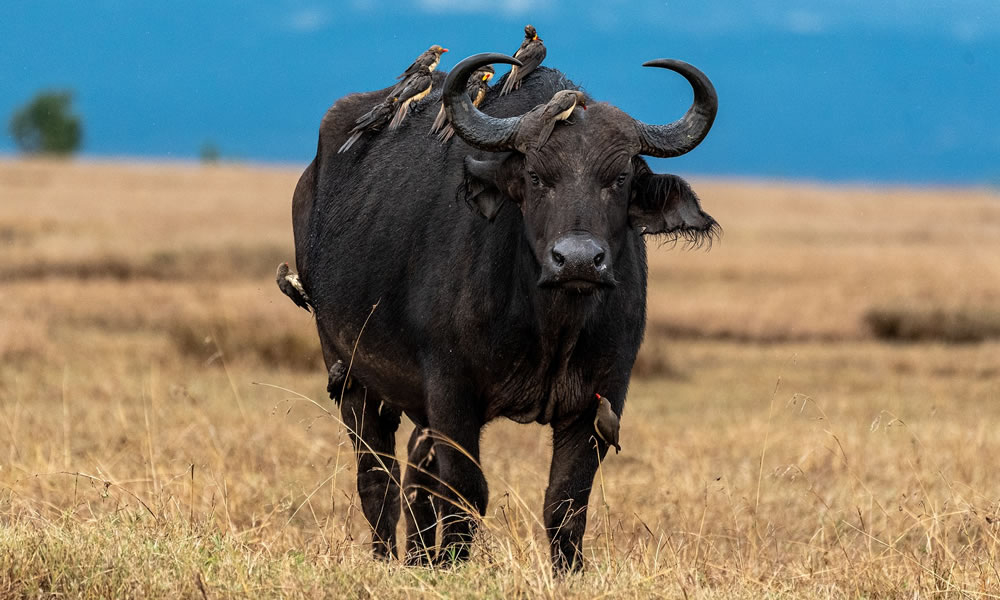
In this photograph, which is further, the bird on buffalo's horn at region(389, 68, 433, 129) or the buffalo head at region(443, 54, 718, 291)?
the bird on buffalo's horn at region(389, 68, 433, 129)

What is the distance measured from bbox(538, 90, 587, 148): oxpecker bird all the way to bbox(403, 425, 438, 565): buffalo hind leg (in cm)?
163

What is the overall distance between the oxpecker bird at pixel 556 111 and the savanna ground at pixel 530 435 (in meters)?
1.56

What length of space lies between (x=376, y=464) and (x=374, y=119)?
191 centimetres

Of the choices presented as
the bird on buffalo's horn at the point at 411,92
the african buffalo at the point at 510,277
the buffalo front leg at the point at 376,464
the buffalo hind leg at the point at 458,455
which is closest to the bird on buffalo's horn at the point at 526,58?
the african buffalo at the point at 510,277

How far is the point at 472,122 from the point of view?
223 inches

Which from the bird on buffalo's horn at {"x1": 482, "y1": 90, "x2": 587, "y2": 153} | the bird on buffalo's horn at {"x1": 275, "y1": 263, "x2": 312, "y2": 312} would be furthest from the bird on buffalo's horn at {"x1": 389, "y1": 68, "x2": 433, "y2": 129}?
the bird on buffalo's horn at {"x1": 482, "y1": 90, "x2": 587, "y2": 153}

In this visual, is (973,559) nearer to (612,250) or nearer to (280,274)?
(612,250)

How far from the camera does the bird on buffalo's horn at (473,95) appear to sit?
260 inches

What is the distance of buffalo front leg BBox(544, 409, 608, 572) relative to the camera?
589 centimetres

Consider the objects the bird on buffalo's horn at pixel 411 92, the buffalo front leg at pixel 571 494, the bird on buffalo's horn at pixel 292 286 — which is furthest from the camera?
the bird on buffalo's horn at pixel 292 286

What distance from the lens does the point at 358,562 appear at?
5.38 metres

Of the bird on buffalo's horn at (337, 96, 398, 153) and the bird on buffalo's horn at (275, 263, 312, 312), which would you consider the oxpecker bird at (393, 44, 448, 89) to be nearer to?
the bird on buffalo's horn at (337, 96, 398, 153)

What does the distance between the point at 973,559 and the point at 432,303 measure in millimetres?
2720

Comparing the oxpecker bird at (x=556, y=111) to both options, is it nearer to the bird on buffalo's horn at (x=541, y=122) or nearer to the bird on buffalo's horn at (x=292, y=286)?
the bird on buffalo's horn at (x=541, y=122)
